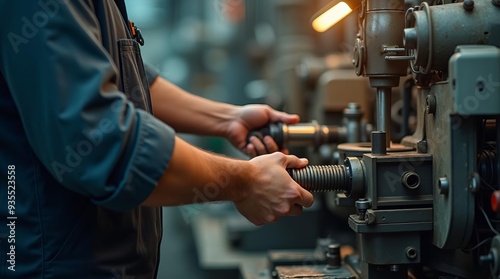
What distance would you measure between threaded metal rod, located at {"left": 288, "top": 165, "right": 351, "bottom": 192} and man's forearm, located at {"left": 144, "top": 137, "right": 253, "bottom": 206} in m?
0.14

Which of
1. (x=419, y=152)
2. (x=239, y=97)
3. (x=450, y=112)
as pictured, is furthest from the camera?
(x=239, y=97)

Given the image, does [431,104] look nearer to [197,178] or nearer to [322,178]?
[322,178]

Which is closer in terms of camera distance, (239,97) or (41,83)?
(41,83)

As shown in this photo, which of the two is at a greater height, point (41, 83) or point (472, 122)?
point (41, 83)

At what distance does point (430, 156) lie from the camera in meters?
1.25

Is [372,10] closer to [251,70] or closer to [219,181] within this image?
[219,181]

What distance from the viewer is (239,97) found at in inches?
182

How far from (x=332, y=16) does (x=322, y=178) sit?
0.38 m

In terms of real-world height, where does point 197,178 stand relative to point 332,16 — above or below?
below

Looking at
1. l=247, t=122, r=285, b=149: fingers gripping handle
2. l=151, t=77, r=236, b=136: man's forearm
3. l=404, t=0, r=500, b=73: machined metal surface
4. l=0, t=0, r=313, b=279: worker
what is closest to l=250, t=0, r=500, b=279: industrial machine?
l=404, t=0, r=500, b=73: machined metal surface

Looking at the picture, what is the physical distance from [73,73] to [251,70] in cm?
372

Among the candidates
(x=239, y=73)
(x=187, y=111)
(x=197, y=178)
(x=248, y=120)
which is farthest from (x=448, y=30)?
(x=239, y=73)

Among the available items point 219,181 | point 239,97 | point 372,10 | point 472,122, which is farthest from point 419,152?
point 239,97

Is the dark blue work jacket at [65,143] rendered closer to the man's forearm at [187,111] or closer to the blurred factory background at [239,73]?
the man's forearm at [187,111]
